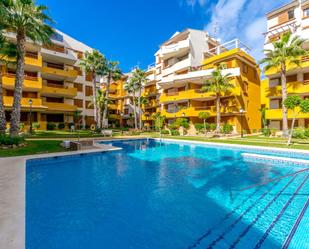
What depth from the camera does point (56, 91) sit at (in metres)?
29.7

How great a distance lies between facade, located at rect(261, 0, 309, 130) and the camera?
23781 millimetres

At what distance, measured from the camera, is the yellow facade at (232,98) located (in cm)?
2730

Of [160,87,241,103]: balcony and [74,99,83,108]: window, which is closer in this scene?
[160,87,241,103]: balcony

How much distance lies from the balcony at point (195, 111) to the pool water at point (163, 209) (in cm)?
1770

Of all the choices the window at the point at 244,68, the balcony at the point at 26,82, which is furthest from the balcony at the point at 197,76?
the balcony at the point at 26,82

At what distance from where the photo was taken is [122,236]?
14.9 feet

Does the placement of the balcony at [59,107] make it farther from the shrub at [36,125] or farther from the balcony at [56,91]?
Result: the shrub at [36,125]

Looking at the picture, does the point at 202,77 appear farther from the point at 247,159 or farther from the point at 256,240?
the point at 256,240

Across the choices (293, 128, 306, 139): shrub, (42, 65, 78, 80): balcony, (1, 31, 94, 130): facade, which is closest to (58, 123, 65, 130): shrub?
(1, 31, 94, 130): facade

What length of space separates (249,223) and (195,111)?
26.1 m

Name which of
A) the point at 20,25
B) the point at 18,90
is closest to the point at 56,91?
the point at 18,90

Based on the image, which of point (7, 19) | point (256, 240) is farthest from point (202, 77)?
point (256, 240)

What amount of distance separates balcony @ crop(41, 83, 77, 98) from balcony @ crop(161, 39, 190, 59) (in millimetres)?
19112

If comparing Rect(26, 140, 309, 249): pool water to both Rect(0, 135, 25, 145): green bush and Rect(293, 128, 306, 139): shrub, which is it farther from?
Rect(293, 128, 306, 139): shrub
